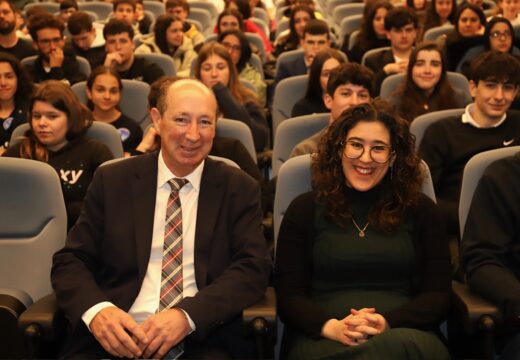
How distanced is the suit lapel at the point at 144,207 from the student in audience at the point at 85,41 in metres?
3.66

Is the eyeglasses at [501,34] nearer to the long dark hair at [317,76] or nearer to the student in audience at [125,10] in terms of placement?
the long dark hair at [317,76]

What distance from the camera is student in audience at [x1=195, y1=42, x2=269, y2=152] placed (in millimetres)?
4152

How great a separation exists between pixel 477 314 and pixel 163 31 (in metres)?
4.50

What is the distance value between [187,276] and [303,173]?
0.53 meters

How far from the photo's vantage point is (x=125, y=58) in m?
5.36

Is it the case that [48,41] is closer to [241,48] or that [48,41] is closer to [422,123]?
[241,48]

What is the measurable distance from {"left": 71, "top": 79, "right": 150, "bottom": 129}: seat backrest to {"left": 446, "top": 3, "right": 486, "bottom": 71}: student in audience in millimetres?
2341

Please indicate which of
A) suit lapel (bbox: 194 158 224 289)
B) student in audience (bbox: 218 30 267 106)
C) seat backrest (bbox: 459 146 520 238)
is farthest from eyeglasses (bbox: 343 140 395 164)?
student in audience (bbox: 218 30 267 106)

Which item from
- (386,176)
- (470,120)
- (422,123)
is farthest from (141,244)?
(470,120)


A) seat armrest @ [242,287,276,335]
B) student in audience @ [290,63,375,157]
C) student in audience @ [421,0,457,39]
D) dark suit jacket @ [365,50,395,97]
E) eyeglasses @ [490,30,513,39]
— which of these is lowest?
seat armrest @ [242,287,276,335]

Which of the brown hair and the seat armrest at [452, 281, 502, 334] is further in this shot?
the brown hair

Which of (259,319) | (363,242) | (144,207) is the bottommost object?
(259,319)

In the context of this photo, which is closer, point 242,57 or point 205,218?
point 205,218

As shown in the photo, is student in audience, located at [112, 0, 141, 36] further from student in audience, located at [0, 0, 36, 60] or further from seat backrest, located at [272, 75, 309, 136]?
seat backrest, located at [272, 75, 309, 136]
